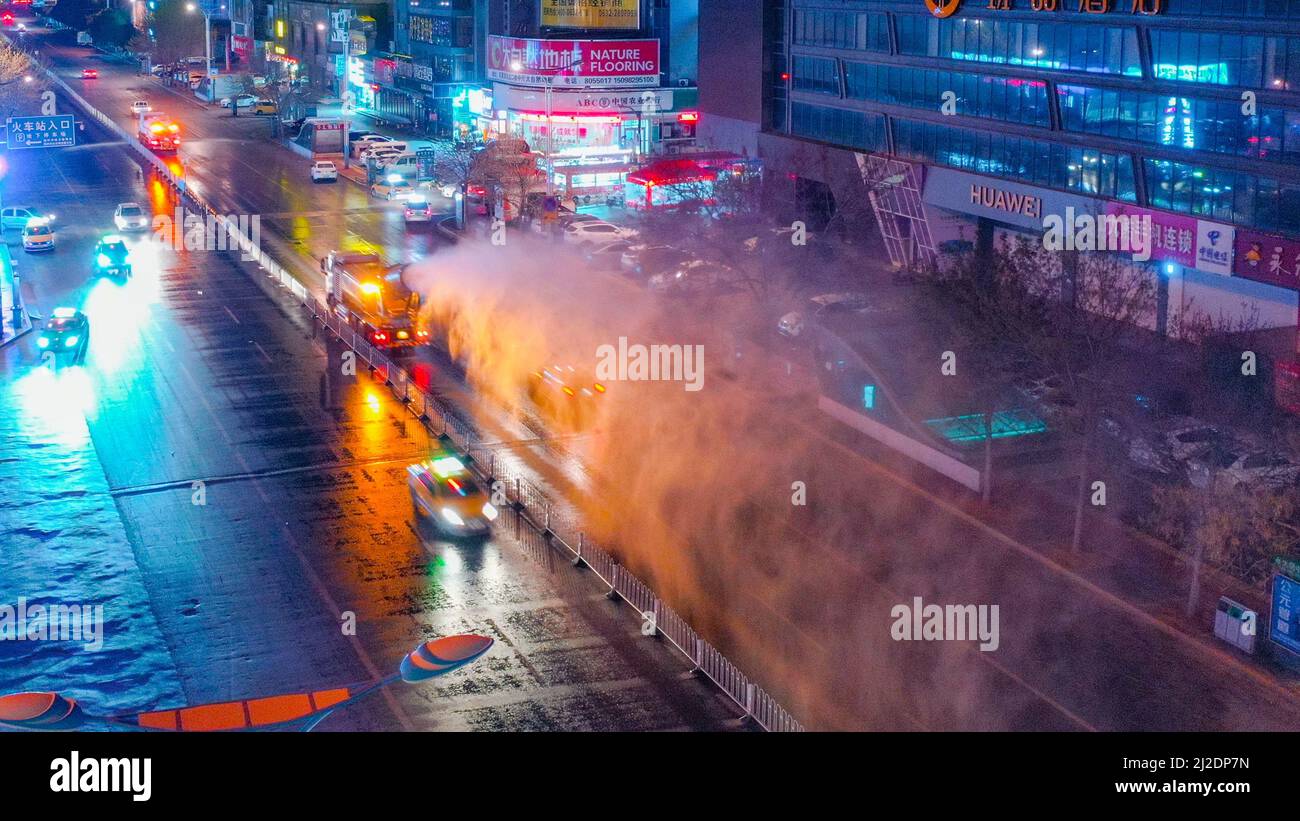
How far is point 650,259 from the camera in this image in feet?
166

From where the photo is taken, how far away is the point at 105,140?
90.4 metres

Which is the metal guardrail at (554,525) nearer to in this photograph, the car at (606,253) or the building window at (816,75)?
the car at (606,253)

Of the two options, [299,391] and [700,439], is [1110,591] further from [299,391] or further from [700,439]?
[299,391]

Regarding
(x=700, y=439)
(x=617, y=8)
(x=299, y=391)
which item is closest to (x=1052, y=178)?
(x=700, y=439)

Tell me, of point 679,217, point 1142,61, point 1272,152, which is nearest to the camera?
point 1272,152

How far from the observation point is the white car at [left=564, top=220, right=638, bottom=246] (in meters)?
55.7

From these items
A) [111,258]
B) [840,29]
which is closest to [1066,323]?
[840,29]

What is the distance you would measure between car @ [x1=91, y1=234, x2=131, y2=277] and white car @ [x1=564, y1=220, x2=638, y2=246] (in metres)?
16.5

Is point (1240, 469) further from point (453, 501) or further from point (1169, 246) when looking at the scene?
point (453, 501)

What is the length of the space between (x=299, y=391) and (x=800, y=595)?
18286 millimetres

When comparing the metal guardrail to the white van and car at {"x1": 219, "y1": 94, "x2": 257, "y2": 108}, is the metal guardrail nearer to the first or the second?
the white van

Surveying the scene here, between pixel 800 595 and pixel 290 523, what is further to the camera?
pixel 290 523

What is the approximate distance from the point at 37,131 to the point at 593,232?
2364cm

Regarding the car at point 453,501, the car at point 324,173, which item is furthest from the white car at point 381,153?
the car at point 453,501
